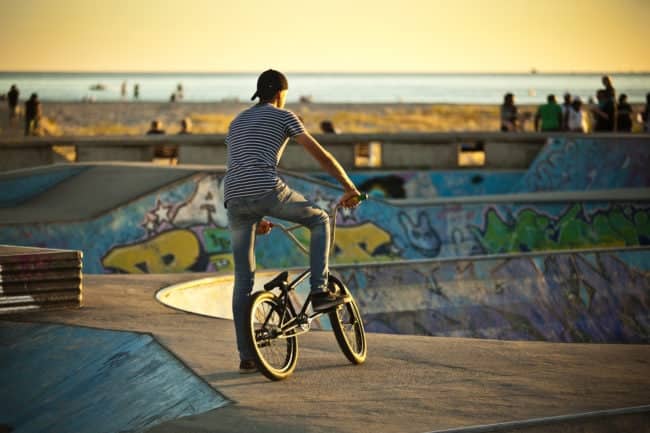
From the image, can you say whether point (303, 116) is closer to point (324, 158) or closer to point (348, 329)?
point (348, 329)

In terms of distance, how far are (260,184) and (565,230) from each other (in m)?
16.5

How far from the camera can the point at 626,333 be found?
1878 centimetres

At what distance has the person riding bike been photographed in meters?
7.54

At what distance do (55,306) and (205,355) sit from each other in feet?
10.2

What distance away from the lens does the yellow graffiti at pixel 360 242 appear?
21.3 meters

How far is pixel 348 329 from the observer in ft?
27.4

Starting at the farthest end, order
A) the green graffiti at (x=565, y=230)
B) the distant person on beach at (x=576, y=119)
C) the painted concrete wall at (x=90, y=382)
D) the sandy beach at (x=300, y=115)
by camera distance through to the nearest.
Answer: the sandy beach at (x=300, y=115), the distant person on beach at (x=576, y=119), the green graffiti at (x=565, y=230), the painted concrete wall at (x=90, y=382)

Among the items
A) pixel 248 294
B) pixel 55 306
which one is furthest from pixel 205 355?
pixel 55 306

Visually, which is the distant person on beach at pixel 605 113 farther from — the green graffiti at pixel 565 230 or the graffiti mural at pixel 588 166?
the green graffiti at pixel 565 230

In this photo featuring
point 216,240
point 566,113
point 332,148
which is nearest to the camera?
point 216,240

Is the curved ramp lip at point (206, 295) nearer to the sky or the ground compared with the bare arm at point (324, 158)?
nearer to the ground

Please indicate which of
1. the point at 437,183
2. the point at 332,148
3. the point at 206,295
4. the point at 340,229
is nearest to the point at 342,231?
the point at 340,229

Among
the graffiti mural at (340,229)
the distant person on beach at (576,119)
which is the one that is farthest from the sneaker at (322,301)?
the distant person on beach at (576,119)

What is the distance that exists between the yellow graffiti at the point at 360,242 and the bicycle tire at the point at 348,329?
12570 mm
